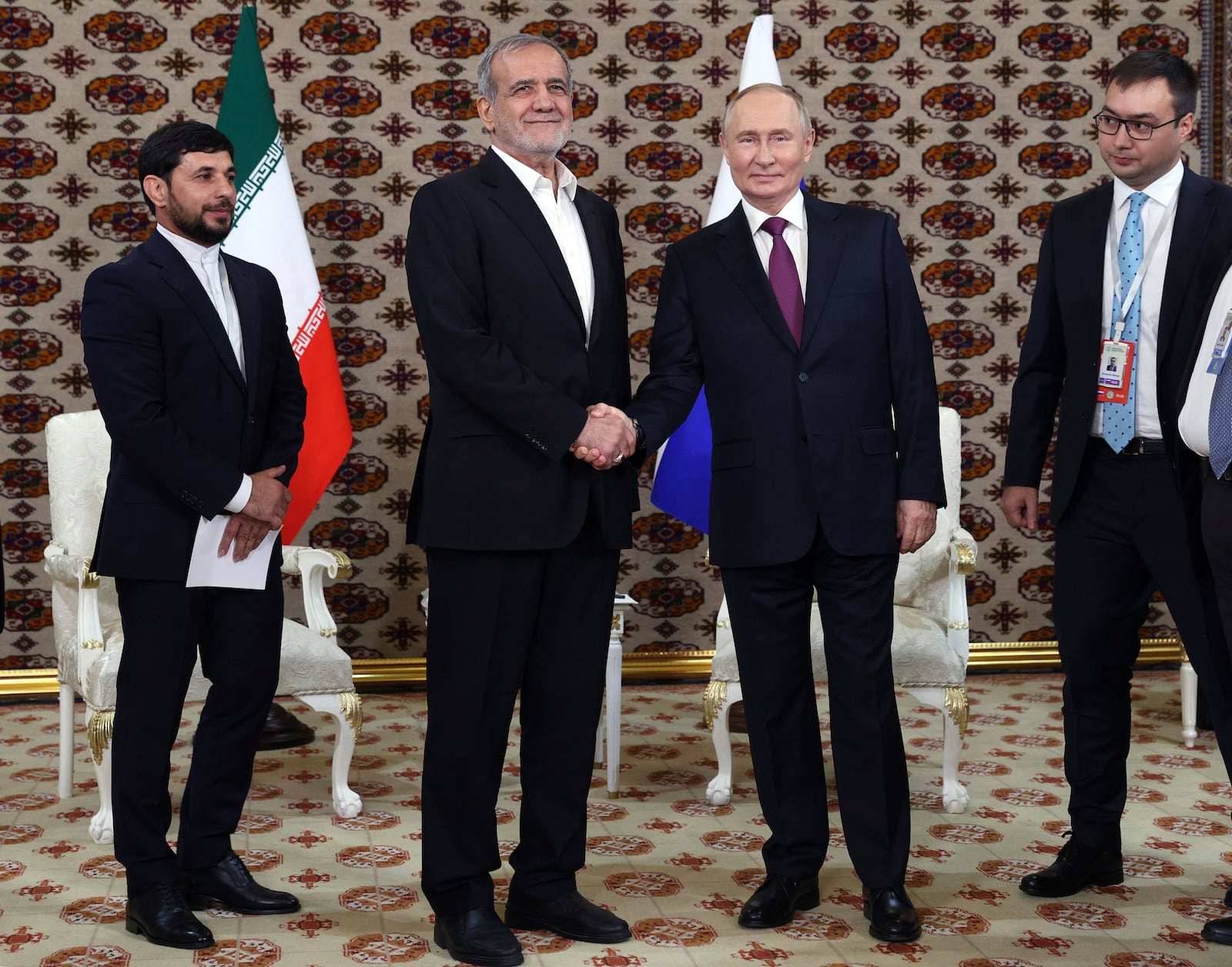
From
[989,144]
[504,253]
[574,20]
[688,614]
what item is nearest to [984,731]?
[688,614]

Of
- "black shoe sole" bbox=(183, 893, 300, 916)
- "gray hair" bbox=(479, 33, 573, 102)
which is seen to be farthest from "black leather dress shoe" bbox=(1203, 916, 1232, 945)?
"gray hair" bbox=(479, 33, 573, 102)

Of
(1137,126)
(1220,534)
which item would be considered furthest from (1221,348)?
(1137,126)

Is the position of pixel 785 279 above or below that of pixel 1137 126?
below

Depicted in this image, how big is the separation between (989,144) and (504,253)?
142 inches

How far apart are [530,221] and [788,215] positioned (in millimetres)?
586

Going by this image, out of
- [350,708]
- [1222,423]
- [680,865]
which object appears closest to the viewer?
[1222,423]

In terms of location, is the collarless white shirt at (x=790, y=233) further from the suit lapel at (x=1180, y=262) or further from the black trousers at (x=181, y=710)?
the black trousers at (x=181, y=710)

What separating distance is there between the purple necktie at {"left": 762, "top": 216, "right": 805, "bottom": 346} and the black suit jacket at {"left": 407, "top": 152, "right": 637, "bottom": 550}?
461mm

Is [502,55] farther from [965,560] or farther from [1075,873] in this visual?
[1075,873]

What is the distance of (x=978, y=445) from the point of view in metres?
5.62

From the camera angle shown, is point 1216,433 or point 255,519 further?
point 255,519

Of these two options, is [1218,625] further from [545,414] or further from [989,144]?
[989,144]

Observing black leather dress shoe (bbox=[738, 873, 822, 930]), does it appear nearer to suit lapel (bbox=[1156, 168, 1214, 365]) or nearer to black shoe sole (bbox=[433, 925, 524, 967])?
black shoe sole (bbox=[433, 925, 524, 967])

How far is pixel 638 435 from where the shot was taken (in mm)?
2725
